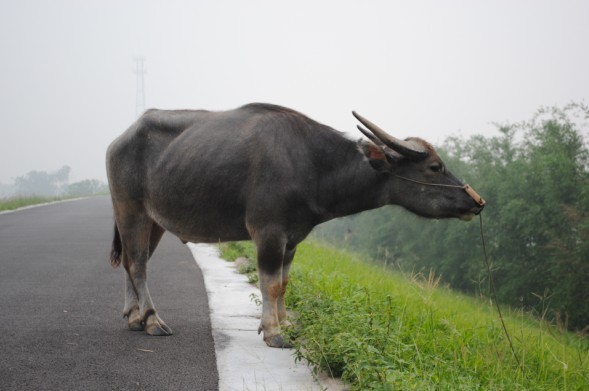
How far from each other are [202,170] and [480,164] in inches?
1868

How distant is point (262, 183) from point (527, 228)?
114 ft

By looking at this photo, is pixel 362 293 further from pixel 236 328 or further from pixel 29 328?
pixel 29 328

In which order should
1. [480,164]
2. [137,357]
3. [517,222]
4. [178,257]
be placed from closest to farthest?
[137,357]
[178,257]
[517,222]
[480,164]

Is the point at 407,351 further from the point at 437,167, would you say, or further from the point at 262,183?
the point at 262,183

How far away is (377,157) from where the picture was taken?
5.08 meters

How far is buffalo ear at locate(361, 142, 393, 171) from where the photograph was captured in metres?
5.07

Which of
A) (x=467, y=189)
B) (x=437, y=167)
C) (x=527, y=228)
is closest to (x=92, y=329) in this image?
(x=437, y=167)

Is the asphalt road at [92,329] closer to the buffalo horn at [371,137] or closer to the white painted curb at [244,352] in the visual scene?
the white painted curb at [244,352]

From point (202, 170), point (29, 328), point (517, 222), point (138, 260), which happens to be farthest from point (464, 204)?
point (517, 222)

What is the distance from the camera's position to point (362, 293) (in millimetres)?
5762

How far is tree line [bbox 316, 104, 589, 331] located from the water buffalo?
74.7 ft

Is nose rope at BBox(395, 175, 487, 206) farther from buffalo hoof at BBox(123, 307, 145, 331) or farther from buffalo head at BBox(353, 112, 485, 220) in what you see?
buffalo hoof at BBox(123, 307, 145, 331)

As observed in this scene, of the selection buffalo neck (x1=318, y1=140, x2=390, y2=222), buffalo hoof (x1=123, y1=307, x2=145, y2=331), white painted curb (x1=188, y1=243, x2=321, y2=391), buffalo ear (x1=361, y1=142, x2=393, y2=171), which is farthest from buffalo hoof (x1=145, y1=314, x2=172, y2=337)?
buffalo ear (x1=361, y1=142, x2=393, y2=171)

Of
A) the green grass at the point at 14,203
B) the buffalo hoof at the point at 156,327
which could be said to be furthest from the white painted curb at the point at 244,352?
the green grass at the point at 14,203
